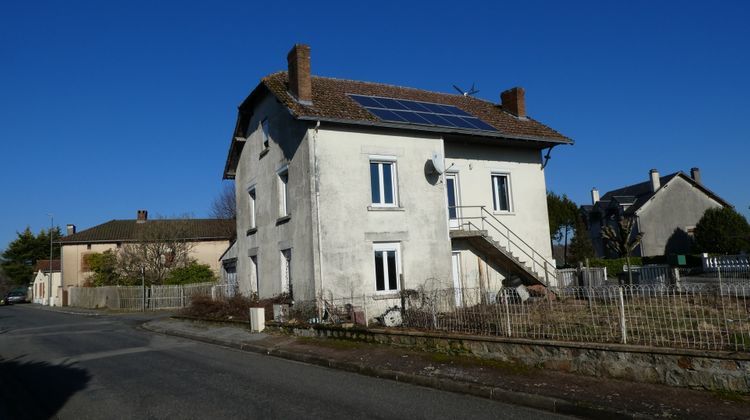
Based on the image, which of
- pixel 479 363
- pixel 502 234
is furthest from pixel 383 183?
pixel 479 363

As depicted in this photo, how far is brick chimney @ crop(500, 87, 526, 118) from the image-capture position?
22.9 meters

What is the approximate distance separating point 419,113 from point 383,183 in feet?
11.0

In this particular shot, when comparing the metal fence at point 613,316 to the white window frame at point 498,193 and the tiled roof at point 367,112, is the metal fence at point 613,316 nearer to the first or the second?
the tiled roof at point 367,112

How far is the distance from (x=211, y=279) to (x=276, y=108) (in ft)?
69.3

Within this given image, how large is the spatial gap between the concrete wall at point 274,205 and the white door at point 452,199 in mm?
5414

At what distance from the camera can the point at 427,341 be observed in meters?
10.6

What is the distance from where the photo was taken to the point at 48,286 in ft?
185

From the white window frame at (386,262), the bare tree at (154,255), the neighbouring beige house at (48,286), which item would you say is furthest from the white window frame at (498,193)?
the neighbouring beige house at (48,286)

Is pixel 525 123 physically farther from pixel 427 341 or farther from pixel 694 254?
pixel 694 254

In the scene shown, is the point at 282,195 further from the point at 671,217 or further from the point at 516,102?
the point at 671,217

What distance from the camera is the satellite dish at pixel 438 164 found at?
58.9 ft

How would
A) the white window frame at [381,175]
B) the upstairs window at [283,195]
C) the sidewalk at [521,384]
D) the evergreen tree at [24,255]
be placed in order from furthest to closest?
1. the evergreen tree at [24,255]
2. the upstairs window at [283,195]
3. the white window frame at [381,175]
4. the sidewalk at [521,384]

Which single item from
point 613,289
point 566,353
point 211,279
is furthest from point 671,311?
point 211,279

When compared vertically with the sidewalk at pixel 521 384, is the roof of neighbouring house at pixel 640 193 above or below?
above
